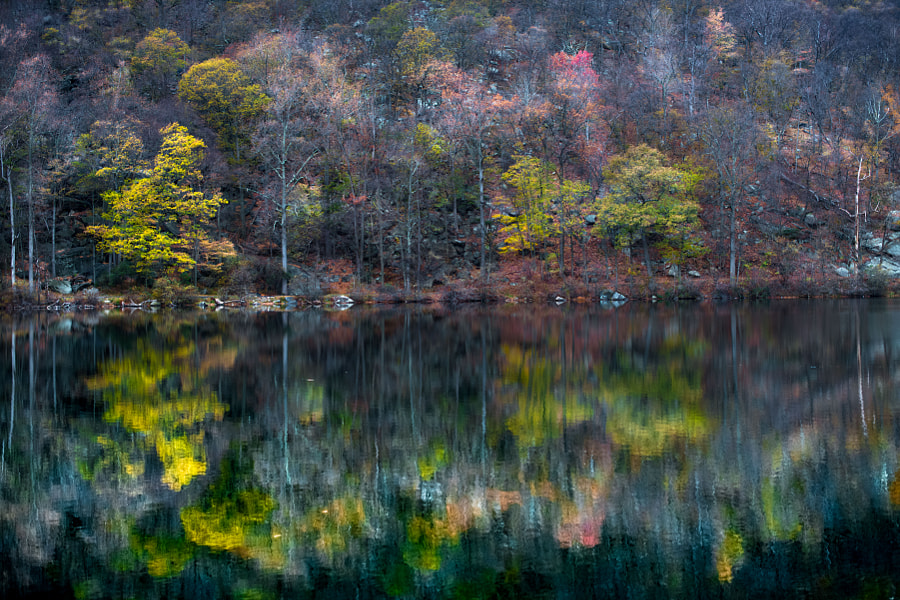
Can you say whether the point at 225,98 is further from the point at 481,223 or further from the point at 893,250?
the point at 893,250

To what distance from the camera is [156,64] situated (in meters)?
64.4

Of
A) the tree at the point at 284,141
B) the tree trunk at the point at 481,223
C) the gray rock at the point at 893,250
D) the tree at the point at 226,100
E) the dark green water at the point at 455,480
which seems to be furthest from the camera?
the tree at the point at 226,100

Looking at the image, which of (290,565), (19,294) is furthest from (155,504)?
(19,294)

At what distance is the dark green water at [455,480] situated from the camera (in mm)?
5867

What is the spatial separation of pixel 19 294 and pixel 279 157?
19.2m

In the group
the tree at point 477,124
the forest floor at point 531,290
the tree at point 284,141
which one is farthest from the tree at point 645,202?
the tree at point 284,141

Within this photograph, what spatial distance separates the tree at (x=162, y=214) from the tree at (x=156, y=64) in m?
16.6

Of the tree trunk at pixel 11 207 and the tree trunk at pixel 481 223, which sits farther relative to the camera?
the tree trunk at pixel 481 223

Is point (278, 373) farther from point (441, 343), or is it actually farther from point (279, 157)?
point (279, 157)

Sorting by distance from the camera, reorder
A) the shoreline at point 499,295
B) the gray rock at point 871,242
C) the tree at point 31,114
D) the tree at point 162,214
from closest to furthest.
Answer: the tree at point 31,114 → the shoreline at point 499,295 → the tree at point 162,214 → the gray rock at point 871,242

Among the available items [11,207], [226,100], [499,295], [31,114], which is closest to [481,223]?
[499,295]

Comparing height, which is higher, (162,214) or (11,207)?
(162,214)

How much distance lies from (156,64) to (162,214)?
22589mm

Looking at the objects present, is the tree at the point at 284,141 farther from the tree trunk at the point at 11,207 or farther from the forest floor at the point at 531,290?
the tree trunk at the point at 11,207
